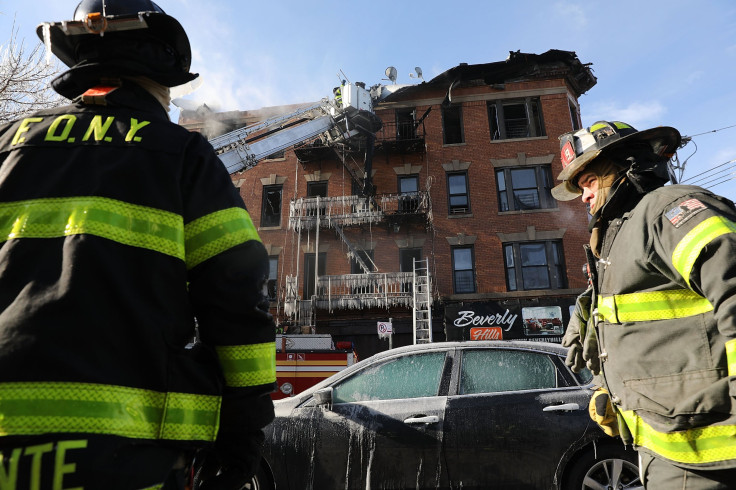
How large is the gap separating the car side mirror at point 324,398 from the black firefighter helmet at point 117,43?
3327mm

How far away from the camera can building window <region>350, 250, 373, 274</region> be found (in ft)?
57.1

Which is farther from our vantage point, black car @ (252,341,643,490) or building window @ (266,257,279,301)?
building window @ (266,257,279,301)

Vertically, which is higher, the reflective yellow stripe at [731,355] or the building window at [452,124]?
the building window at [452,124]

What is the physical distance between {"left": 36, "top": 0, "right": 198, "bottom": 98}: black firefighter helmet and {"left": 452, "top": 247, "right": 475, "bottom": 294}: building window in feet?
52.5

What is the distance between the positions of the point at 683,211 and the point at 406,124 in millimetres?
18015

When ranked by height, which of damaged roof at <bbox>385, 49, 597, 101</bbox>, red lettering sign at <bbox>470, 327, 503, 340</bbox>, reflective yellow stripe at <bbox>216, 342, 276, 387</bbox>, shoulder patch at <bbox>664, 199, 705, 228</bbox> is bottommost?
reflective yellow stripe at <bbox>216, 342, 276, 387</bbox>

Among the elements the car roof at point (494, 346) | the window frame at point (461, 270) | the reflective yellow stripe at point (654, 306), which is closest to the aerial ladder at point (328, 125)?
the window frame at point (461, 270)

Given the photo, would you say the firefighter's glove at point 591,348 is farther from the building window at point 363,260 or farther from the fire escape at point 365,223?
the building window at point 363,260

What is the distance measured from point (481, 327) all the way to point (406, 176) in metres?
6.59

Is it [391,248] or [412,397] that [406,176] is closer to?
[391,248]

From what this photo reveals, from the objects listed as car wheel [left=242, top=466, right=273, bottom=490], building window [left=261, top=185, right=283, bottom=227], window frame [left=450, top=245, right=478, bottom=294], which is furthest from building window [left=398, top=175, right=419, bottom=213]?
car wheel [left=242, top=466, right=273, bottom=490]

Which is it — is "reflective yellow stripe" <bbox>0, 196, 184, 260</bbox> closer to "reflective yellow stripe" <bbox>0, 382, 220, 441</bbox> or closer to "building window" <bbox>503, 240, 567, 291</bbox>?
"reflective yellow stripe" <bbox>0, 382, 220, 441</bbox>

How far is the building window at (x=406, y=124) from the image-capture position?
1911 centimetres

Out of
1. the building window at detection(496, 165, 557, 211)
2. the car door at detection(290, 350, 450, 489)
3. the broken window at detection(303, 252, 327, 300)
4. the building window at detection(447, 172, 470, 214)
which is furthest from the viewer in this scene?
the building window at detection(447, 172, 470, 214)
